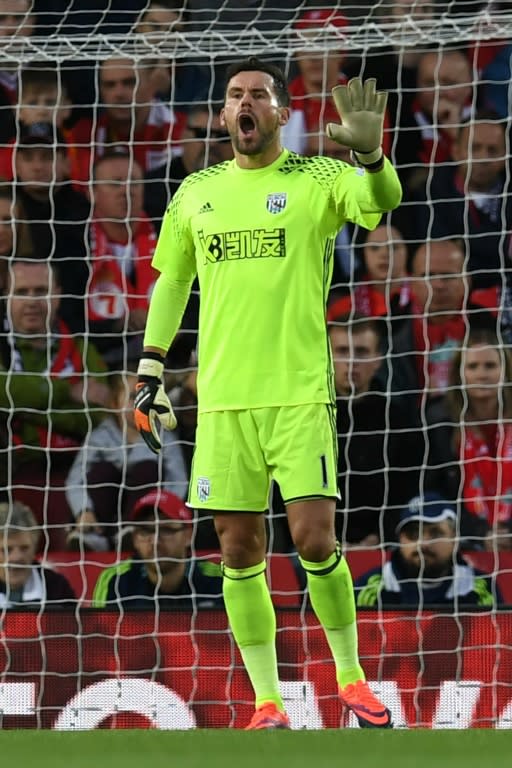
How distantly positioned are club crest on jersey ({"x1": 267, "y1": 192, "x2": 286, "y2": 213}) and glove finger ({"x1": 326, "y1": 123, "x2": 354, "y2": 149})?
44cm

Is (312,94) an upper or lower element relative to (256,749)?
upper

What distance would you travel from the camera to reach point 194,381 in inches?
244

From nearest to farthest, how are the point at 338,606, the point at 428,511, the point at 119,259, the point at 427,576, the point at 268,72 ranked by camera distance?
the point at 338,606, the point at 268,72, the point at 427,576, the point at 428,511, the point at 119,259

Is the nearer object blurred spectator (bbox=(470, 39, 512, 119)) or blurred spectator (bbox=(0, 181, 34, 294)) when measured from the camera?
blurred spectator (bbox=(0, 181, 34, 294))

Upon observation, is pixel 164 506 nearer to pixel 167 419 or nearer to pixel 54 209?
pixel 54 209

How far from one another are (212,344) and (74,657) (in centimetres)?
165

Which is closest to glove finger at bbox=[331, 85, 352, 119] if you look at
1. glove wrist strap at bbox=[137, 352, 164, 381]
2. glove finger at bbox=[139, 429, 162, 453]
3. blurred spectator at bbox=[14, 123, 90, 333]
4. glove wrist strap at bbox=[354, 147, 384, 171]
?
glove wrist strap at bbox=[354, 147, 384, 171]

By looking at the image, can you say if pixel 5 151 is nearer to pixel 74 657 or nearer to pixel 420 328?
pixel 420 328

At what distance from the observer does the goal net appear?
5184mm

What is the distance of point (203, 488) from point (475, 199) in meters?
2.77

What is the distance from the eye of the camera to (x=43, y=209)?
660cm

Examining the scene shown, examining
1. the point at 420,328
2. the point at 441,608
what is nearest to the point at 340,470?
the point at 420,328

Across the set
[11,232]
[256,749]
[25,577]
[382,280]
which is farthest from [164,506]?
[256,749]

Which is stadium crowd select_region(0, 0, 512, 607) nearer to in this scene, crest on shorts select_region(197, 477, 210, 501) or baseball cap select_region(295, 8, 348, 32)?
baseball cap select_region(295, 8, 348, 32)
